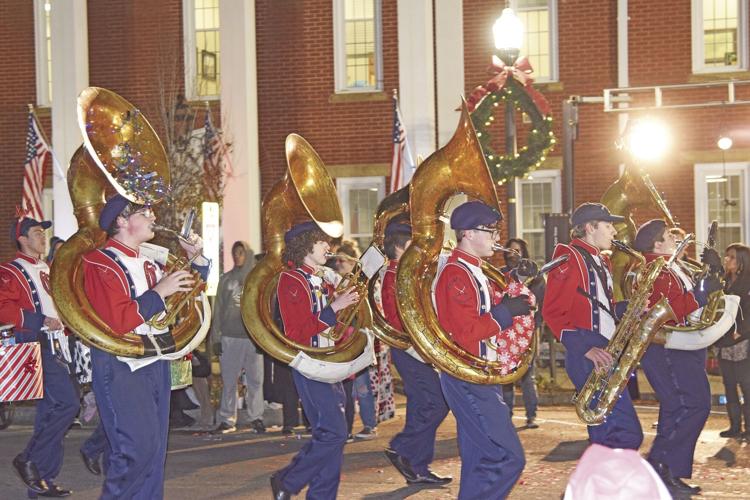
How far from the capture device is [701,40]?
18609 mm

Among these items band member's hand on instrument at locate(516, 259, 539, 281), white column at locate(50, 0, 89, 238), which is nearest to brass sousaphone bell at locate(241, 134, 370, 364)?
band member's hand on instrument at locate(516, 259, 539, 281)

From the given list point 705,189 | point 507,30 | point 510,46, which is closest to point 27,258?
point 507,30

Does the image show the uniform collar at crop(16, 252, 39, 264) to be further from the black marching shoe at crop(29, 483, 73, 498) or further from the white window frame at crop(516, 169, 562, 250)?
the white window frame at crop(516, 169, 562, 250)

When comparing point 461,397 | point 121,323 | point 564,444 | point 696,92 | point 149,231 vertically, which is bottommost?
point 564,444

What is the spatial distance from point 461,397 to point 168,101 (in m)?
13.9

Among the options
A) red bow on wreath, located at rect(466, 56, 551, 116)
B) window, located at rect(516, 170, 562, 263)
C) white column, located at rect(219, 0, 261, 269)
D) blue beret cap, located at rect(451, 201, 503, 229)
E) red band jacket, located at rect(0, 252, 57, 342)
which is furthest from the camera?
white column, located at rect(219, 0, 261, 269)

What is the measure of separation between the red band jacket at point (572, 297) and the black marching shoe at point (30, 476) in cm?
391

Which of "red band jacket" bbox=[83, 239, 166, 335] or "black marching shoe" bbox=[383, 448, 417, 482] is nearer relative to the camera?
"red band jacket" bbox=[83, 239, 166, 335]

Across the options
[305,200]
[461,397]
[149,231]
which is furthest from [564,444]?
[149,231]

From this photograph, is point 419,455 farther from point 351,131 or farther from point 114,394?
point 351,131

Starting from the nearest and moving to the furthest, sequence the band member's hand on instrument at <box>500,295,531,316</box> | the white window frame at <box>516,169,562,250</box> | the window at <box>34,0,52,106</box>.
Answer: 1. the band member's hand on instrument at <box>500,295,531,316</box>
2. the white window frame at <box>516,169,562,250</box>
3. the window at <box>34,0,52,106</box>

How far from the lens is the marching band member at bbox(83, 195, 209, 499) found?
22.7ft

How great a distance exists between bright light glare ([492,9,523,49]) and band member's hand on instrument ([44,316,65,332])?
7166 mm

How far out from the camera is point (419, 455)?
956cm
